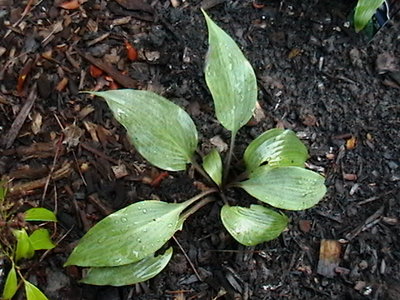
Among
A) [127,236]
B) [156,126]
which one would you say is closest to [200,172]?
[156,126]

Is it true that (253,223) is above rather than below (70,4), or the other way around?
below

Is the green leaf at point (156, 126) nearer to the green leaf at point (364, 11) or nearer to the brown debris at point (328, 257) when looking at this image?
the brown debris at point (328, 257)

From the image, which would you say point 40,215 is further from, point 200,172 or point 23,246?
point 200,172

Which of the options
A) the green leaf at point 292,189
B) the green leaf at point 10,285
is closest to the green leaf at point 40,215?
the green leaf at point 10,285

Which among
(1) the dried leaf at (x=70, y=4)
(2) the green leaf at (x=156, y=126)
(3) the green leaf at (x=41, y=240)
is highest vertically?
(1) the dried leaf at (x=70, y=4)

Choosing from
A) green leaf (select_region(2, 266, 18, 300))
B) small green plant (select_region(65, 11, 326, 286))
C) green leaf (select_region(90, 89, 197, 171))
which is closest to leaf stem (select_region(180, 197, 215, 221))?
small green plant (select_region(65, 11, 326, 286))

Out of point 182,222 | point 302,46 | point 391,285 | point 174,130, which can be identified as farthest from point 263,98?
point 391,285

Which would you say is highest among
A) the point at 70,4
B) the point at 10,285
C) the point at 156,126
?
the point at 70,4

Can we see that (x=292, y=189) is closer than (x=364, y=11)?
Yes
